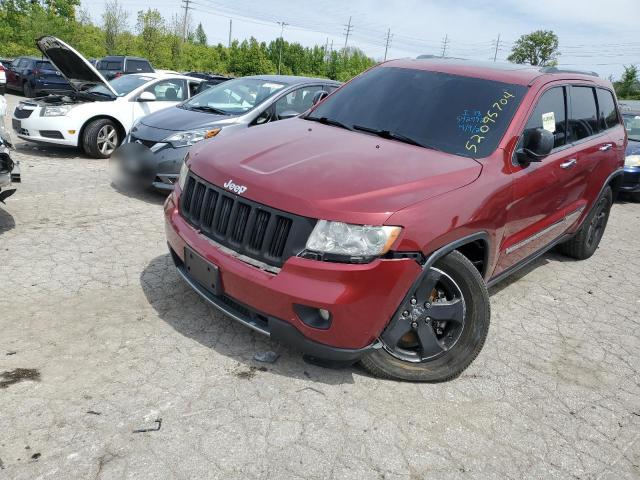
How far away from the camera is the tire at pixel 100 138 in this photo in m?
8.16

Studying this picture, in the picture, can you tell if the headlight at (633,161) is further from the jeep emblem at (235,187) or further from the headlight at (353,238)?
the jeep emblem at (235,187)

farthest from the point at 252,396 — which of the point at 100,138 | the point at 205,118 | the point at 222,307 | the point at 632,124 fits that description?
the point at 632,124

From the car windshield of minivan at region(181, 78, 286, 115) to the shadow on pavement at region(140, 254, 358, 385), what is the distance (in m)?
3.35

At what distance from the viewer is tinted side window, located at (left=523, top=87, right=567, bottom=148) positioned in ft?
12.3

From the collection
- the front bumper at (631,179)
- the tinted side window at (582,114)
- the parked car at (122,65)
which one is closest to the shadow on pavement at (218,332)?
the tinted side window at (582,114)

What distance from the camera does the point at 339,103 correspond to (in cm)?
433

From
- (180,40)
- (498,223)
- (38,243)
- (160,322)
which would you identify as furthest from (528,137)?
(180,40)

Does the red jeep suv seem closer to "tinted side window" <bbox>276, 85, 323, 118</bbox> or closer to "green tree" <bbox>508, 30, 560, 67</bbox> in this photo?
"tinted side window" <bbox>276, 85, 323, 118</bbox>

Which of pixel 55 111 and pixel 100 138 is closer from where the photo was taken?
pixel 55 111

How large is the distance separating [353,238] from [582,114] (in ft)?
10.2

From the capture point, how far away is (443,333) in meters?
3.21

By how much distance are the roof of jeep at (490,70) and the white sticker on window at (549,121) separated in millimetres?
268

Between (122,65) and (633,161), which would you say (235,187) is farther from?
(122,65)

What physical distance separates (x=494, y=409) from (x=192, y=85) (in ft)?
27.1
